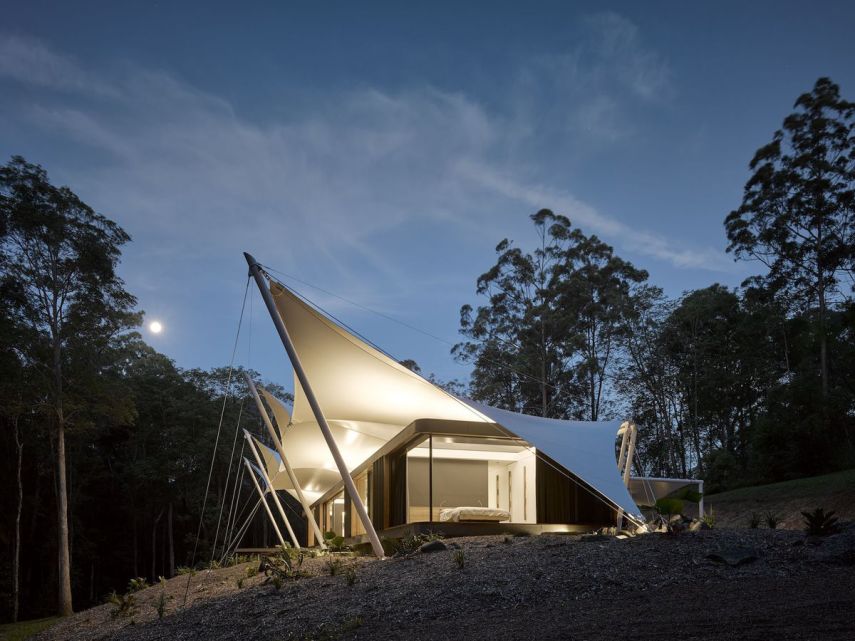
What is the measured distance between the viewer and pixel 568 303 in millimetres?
30375

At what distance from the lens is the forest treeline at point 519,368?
19.3 meters

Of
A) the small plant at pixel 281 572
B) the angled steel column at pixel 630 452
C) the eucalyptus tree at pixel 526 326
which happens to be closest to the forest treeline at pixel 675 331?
the eucalyptus tree at pixel 526 326

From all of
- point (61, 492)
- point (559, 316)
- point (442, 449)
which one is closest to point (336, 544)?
point (442, 449)

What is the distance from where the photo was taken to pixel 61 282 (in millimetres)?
19484

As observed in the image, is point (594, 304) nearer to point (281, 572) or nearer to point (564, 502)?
point (564, 502)

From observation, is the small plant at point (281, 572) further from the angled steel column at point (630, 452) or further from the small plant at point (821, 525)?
the angled steel column at point (630, 452)

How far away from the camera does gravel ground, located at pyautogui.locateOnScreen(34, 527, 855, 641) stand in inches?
205

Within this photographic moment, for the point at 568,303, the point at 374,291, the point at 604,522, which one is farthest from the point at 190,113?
the point at 374,291

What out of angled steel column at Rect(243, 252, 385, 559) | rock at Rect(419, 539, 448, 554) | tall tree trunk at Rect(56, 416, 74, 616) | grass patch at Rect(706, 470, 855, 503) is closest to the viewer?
rock at Rect(419, 539, 448, 554)

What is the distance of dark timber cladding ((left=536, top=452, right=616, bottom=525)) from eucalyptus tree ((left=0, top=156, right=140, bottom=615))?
12430 millimetres

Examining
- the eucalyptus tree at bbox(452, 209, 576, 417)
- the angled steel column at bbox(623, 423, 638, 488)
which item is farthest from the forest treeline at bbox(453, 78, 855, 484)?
the angled steel column at bbox(623, 423, 638, 488)

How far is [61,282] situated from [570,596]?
17.4m

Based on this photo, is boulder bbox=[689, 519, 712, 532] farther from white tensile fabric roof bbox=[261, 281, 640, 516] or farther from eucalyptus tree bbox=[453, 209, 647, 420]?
eucalyptus tree bbox=[453, 209, 647, 420]

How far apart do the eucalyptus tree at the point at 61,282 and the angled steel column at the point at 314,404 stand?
36.8 ft
